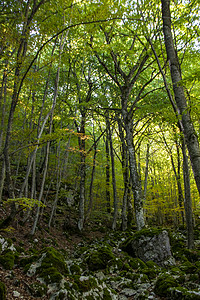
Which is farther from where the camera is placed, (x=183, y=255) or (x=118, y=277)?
(x=183, y=255)

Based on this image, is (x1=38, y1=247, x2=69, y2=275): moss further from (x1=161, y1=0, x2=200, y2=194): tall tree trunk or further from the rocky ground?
(x1=161, y1=0, x2=200, y2=194): tall tree trunk

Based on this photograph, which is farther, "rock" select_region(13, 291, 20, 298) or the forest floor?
the forest floor

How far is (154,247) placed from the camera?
5723mm

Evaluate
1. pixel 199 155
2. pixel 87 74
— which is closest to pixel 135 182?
pixel 199 155

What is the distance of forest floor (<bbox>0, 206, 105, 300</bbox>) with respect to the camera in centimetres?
266

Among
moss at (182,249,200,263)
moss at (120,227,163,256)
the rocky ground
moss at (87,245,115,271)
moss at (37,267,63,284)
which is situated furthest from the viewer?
moss at (120,227,163,256)

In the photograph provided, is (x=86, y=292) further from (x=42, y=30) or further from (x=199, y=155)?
(x=42, y=30)

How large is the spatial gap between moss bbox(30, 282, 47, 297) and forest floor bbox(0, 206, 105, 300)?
0.06 metres

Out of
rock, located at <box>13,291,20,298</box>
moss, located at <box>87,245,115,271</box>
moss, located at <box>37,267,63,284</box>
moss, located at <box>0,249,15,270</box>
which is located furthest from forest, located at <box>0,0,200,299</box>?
rock, located at <box>13,291,20,298</box>

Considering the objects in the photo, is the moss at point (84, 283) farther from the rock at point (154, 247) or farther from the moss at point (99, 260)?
the rock at point (154, 247)

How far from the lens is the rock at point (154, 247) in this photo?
560 centimetres

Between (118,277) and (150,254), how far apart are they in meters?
1.77

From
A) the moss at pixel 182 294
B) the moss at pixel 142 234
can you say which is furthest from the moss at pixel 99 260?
the moss at pixel 182 294

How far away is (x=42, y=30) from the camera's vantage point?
4.79 m
